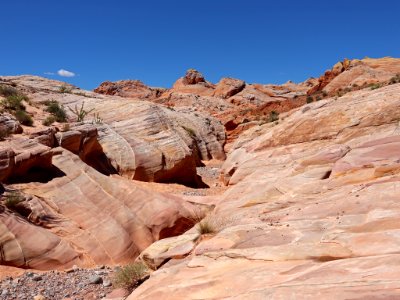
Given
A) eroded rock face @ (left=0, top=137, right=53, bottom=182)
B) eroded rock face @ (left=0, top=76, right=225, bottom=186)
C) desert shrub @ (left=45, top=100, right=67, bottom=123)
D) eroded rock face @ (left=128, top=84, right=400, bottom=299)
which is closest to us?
eroded rock face @ (left=128, top=84, right=400, bottom=299)

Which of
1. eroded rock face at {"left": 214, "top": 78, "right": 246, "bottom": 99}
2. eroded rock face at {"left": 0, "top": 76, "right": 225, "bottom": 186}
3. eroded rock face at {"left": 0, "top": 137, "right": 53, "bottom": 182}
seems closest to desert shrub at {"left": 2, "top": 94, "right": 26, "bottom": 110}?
eroded rock face at {"left": 0, "top": 76, "right": 225, "bottom": 186}

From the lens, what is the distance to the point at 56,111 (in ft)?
71.3

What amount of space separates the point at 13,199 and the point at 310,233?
7.98 m

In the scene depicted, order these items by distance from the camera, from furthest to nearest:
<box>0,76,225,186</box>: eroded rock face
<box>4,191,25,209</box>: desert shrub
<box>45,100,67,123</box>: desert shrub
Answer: <box>45,100,67,123</box>: desert shrub < <box>0,76,225,186</box>: eroded rock face < <box>4,191,25,209</box>: desert shrub

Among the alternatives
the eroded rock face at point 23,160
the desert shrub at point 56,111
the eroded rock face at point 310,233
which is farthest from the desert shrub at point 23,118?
the eroded rock face at point 310,233

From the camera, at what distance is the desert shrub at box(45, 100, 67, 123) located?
20641mm

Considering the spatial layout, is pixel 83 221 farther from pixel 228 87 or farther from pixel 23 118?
pixel 228 87

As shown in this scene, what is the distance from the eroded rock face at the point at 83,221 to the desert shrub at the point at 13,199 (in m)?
0.23

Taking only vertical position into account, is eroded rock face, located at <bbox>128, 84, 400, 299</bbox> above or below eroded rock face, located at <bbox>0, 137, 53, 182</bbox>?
below

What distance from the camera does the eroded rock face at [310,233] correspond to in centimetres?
465

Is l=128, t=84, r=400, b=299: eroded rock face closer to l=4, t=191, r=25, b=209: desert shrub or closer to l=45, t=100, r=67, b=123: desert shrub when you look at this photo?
l=4, t=191, r=25, b=209: desert shrub

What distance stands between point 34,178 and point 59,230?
102 inches

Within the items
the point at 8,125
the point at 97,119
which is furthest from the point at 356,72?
the point at 8,125

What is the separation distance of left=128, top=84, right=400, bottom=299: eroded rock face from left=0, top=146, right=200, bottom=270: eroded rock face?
2.52 meters
